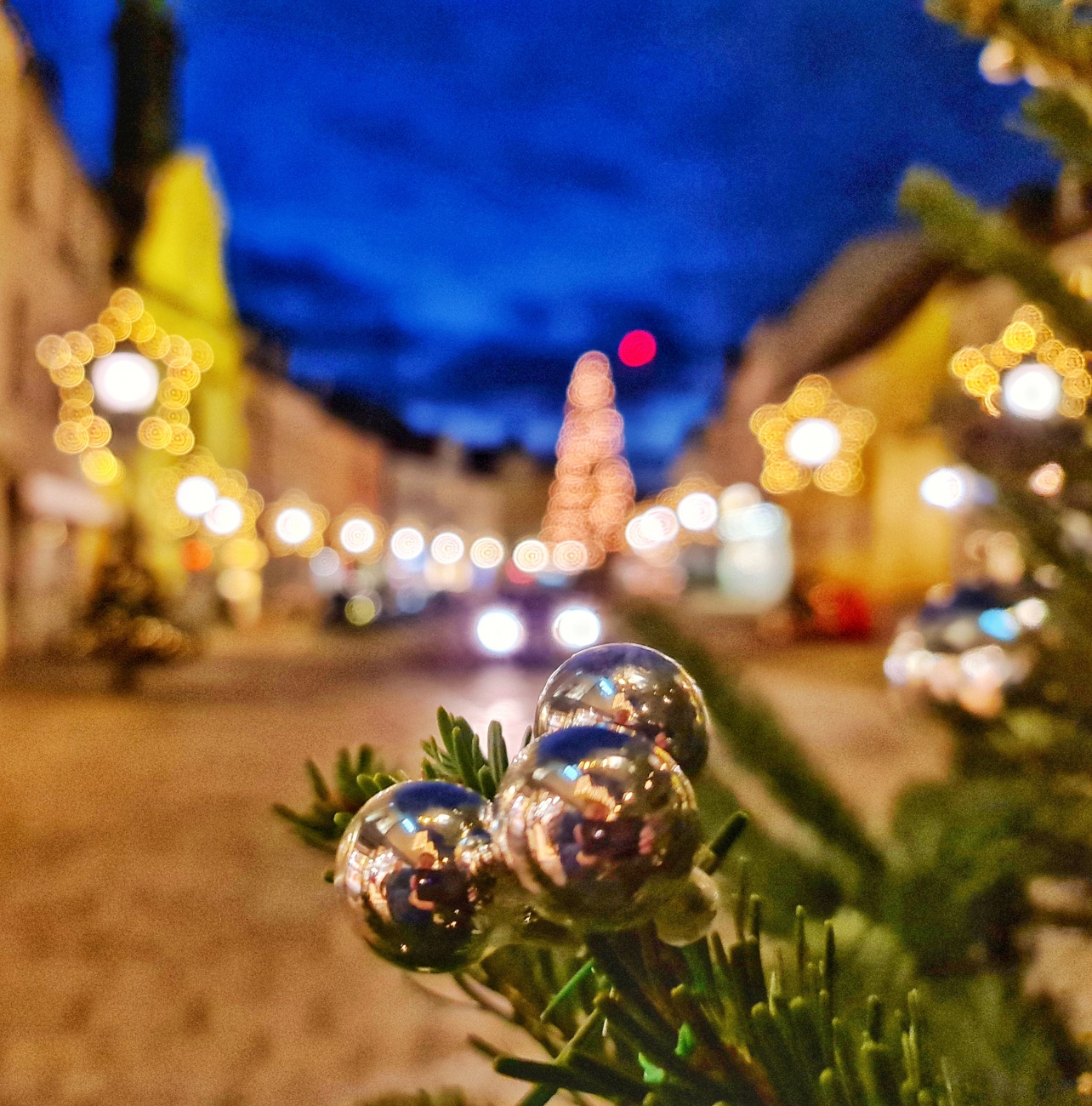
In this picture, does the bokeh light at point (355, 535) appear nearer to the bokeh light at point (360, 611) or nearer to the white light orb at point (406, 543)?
the bokeh light at point (360, 611)

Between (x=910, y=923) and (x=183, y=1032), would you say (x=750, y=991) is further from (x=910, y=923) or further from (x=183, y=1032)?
(x=183, y=1032)

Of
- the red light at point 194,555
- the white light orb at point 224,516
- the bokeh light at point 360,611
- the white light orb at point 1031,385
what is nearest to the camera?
the white light orb at point 1031,385

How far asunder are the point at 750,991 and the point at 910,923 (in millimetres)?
783

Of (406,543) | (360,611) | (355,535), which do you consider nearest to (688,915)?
(360,611)

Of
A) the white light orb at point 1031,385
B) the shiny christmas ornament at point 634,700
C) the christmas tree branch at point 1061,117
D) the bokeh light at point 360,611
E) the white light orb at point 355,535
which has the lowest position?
the shiny christmas ornament at point 634,700

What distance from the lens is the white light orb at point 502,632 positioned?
18.2m

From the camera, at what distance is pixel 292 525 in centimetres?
2798

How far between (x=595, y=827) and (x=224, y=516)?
2054 centimetres

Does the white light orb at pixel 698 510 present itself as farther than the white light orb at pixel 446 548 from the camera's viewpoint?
No

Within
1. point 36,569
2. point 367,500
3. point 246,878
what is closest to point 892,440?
point 36,569

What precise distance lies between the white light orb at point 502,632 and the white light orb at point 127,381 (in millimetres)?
8316

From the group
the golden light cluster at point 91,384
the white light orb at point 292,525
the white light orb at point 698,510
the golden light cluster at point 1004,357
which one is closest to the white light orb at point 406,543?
the white light orb at point 292,525

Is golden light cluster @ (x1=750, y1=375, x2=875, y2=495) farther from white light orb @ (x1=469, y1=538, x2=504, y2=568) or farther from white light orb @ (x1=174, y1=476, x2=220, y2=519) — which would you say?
white light orb @ (x1=469, y1=538, x2=504, y2=568)

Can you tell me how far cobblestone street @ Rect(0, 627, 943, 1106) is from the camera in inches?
136
